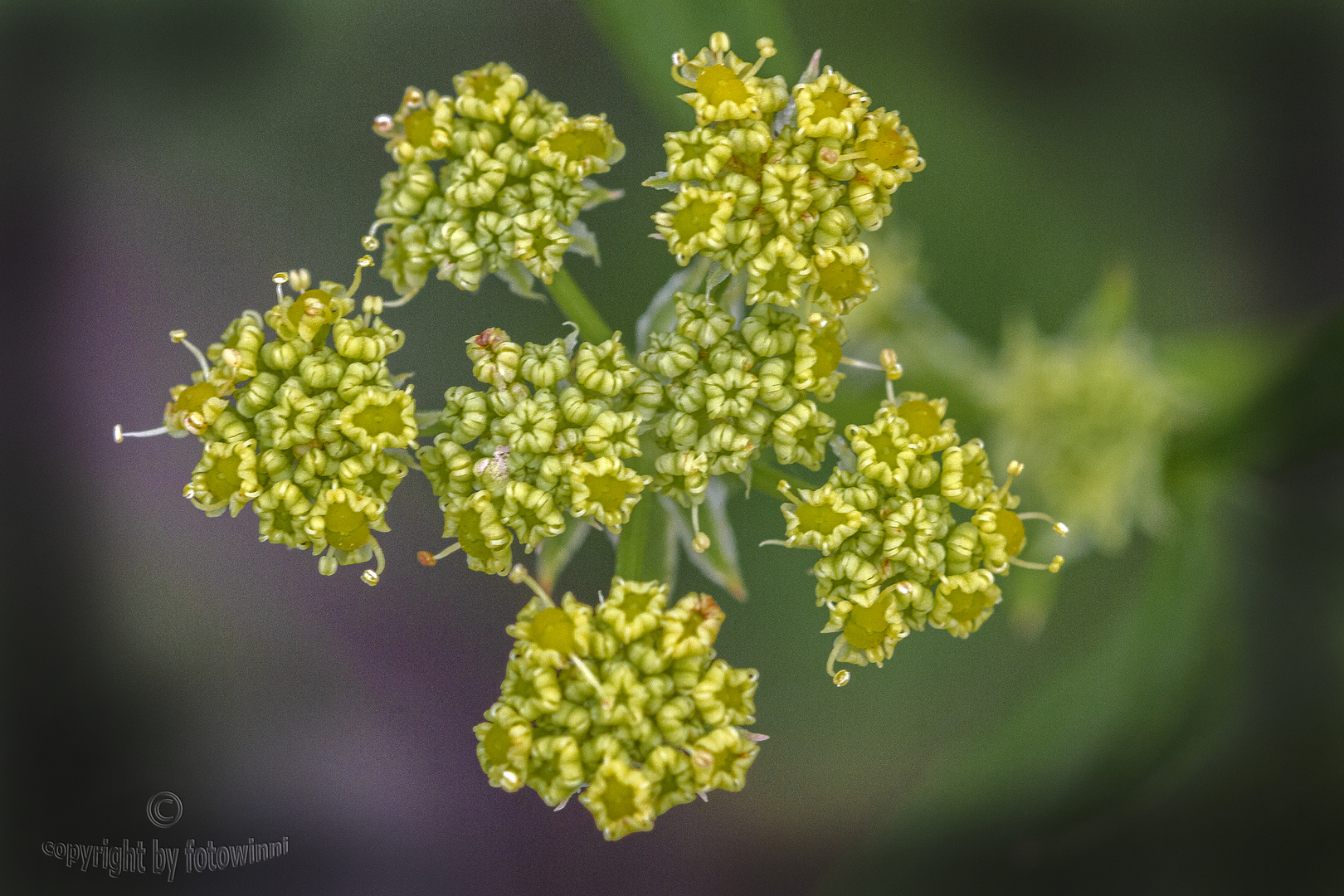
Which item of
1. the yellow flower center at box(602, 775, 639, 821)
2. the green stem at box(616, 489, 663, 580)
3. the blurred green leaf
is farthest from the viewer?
the blurred green leaf

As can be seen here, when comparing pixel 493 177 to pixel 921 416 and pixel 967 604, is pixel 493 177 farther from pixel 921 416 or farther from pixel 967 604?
pixel 967 604

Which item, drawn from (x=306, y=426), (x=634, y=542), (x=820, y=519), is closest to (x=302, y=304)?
(x=306, y=426)

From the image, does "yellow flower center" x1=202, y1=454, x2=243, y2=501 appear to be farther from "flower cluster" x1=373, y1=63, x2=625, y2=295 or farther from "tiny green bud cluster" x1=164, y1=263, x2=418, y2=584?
"flower cluster" x1=373, y1=63, x2=625, y2=295

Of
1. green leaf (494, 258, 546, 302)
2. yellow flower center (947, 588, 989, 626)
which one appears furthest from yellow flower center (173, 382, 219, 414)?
yellow flower center (947, 588, 989, 626)

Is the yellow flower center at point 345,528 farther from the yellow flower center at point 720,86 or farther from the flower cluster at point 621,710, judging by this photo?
the yellow flower center at point 720,86
